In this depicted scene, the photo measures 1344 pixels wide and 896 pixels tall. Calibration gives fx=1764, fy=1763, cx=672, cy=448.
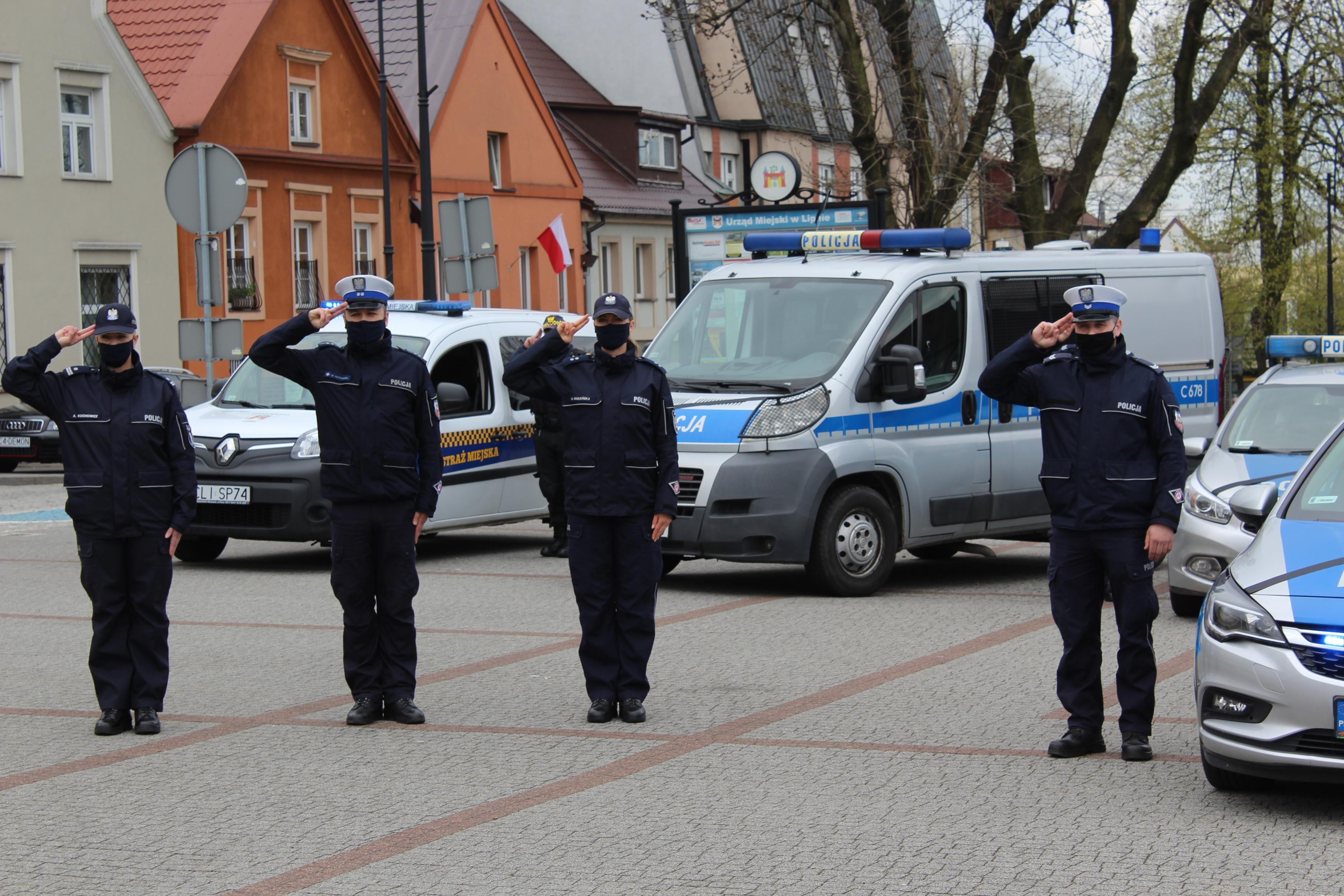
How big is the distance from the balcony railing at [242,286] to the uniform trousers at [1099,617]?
95.2 feet

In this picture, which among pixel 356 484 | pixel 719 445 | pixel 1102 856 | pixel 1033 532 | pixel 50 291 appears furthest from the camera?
pixel 50 291

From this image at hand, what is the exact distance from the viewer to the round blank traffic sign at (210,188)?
48.6 ft

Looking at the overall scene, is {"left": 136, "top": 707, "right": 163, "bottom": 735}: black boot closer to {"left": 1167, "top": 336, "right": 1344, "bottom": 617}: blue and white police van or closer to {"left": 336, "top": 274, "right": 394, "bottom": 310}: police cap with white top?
{"left": 336, "top": 274, "right": 394, "bottom": 310}: police cap with white top

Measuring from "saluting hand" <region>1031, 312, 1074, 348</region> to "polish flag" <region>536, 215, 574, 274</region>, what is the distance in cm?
1712

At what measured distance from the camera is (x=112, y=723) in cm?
751

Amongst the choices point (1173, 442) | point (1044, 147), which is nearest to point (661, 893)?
point (1173, 442)

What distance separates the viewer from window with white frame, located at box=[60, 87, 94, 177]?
31469 mm

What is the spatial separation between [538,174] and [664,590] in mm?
33145

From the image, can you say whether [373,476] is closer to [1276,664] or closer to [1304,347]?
[1276,664]

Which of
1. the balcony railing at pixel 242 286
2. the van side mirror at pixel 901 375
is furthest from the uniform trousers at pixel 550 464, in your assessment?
the balcony railing at pixel 242 286

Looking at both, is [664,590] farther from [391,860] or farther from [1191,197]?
[1191,197]

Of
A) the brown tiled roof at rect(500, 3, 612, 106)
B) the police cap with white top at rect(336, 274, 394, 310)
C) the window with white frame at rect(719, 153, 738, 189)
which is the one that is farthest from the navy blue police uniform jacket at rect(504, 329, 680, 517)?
the window with white frame at rect(719, 153, 738, 189)

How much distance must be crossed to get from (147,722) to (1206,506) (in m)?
6.40

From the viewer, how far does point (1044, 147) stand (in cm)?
3538
